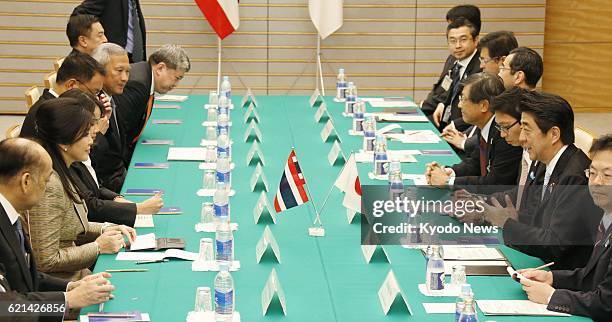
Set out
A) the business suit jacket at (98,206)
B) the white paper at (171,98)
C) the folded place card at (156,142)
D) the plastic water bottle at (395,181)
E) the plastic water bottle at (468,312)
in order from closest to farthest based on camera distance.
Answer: the plastic water bottle at (468,312)
the business suit jacket at (98,206)
the plastic water bottle at (395,181)
the folded place card at (156,142)
the white paper at (171,98)

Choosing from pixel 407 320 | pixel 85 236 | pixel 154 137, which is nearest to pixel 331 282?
pixel 407 320

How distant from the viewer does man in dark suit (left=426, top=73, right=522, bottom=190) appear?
554cm

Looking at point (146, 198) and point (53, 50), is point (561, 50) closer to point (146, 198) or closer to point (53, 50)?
point (53, 50)

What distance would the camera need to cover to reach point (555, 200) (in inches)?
A: 171

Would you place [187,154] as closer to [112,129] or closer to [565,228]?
[112,129]

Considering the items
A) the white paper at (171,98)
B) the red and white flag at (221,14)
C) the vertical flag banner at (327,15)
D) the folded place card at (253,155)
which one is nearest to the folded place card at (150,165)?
the folded place card at (253,155)

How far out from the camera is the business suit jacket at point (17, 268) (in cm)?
355

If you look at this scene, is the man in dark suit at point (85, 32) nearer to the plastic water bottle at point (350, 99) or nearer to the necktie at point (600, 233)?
the plastic water bottle at point (350, 99)

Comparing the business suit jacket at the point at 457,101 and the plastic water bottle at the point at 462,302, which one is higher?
the business suit jacket at the point at 457,101

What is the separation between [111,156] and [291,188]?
6.58 feet

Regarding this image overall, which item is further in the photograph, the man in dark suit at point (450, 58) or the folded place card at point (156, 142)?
the man in dark suit at point (450, 58)

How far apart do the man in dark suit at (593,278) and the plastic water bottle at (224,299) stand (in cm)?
114

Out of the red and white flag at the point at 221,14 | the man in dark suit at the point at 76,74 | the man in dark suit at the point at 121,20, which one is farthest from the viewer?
the red and white flag at the point at 221,14

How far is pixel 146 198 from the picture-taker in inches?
205
